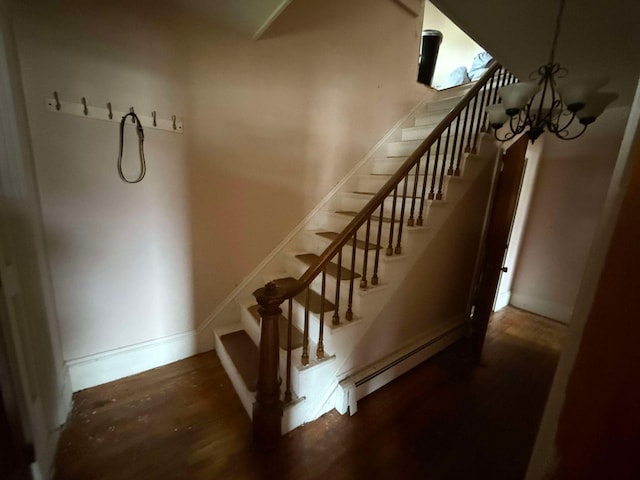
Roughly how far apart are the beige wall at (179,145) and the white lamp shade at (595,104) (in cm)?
167

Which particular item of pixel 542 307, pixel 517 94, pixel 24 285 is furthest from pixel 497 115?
pixel 542 307

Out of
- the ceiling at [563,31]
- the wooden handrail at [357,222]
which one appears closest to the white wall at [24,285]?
the wooden handrail at [357,222]

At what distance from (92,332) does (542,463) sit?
87.4 inches

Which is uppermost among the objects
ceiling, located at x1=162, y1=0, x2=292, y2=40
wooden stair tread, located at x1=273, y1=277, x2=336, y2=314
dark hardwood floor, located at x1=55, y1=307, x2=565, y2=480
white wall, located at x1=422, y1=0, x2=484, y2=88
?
white wall, located at x1=422, y1=0, x2=484, y2=88

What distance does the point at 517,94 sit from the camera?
1.43 meters

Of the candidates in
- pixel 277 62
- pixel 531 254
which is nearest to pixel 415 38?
pixel 277 62

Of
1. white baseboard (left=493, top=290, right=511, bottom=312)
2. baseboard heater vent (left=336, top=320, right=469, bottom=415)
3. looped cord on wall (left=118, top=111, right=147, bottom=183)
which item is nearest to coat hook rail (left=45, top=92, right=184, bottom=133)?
looped cord on wall (left=118, top=111, right=147, bottom=183)

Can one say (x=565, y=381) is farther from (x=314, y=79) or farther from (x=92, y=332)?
(x=314, y=79)

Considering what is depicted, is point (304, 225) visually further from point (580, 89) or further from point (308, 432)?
point (580, 89)

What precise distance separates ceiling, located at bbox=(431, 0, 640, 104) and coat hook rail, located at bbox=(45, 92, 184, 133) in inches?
65.4

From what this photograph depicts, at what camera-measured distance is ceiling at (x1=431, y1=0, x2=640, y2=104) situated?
4.15ft

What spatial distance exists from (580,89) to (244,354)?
247 centimetres

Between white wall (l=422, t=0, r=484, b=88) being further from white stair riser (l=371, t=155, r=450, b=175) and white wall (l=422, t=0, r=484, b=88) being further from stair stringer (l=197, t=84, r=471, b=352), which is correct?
white stair riser (l=371, t=155, r=450, b=175)

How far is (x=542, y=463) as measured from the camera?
42 cm
